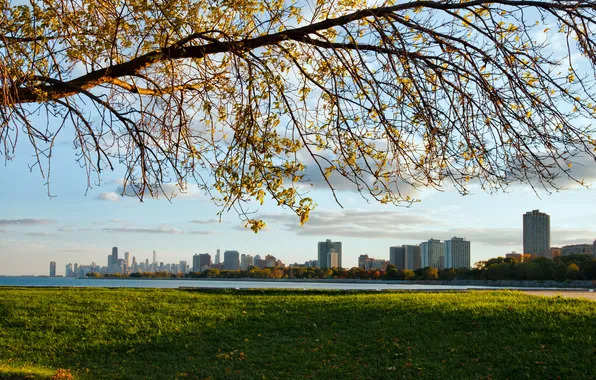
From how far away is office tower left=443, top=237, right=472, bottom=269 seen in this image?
7350cm

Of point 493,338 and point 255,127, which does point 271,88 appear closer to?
point 255,127

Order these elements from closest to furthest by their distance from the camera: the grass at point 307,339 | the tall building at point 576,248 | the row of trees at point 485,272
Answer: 1. the grass at point 307,339
2. the row of trees at point 485,272
3. the tall building at point 576,248

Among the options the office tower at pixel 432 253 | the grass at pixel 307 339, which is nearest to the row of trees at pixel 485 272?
the office tower at pixel 432 253

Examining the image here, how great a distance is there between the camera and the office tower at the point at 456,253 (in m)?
73.5

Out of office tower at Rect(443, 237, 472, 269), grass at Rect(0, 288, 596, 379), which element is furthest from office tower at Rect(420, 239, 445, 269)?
grass at Rect(0, 288, 596, 379)

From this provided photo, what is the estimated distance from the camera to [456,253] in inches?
2940

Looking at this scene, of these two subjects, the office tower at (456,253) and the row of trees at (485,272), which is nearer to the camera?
the row of trees at (485,272)

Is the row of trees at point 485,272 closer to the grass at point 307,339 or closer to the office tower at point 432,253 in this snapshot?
the office tower at point 432,253

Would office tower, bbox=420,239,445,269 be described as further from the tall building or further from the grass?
the grass

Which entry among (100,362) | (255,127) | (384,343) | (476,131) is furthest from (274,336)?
(476,131)

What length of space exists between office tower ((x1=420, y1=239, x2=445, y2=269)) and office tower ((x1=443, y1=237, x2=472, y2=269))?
2.63ft

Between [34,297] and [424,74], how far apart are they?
1516cm

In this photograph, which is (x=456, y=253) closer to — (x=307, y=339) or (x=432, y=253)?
(x=432, y=253)

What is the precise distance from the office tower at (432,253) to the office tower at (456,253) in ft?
2.63
